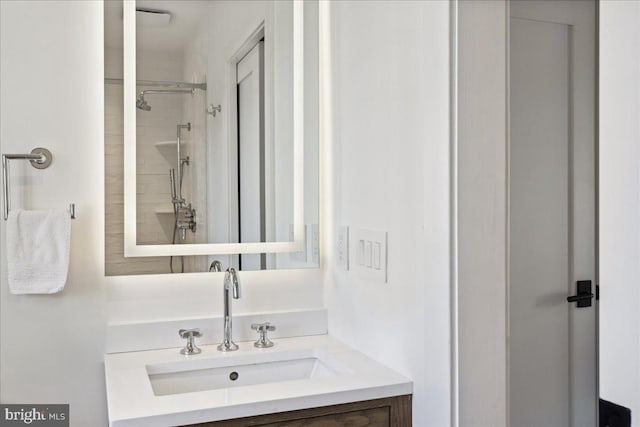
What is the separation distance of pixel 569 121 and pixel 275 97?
3.21ft

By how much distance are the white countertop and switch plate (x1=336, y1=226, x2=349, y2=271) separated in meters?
0.27

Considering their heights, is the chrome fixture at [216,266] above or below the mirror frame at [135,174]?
below

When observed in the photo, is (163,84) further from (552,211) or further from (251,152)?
(552,211)

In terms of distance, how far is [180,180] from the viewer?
1.79 metres

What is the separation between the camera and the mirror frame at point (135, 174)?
172 cm

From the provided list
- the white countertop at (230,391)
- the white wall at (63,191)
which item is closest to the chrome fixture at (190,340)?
the white countertop at (230,391)

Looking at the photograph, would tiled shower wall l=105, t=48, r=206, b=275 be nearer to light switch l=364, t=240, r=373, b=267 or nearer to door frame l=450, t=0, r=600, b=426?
light switch l=364, t=240, r=373, b=267

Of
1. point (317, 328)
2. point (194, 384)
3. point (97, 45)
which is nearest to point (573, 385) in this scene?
point (317, 328)

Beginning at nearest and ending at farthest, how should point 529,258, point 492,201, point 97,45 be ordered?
1. point 492,201
2. point 97,45
3. point 529,258

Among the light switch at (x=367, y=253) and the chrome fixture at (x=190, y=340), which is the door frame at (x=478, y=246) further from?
the chrome fixture at (x=190, y=340)

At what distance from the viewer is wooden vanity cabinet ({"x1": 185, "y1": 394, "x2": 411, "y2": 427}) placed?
1326mm

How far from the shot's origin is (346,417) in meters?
1.41

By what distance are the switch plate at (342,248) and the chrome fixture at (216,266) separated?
1.25 ft

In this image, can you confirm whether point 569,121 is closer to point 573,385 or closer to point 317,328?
point 573,385
